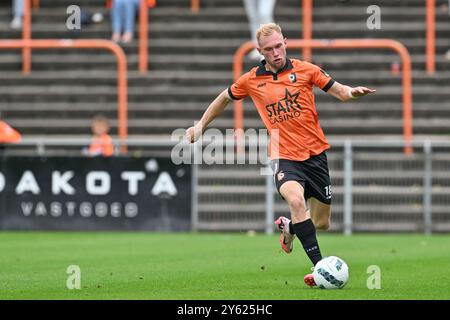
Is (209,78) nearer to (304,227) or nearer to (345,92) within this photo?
(345,92)

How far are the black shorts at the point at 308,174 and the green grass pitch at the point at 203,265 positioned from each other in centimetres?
85

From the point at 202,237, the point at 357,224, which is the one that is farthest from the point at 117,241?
the point at 357,224

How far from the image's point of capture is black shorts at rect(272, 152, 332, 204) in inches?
444

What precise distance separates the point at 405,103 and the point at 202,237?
4.46m

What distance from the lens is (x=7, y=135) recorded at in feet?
67.7

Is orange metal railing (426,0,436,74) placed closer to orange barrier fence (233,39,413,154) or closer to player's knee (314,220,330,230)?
orange barrier fence (233,39,413,154)

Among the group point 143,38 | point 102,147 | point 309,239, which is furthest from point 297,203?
point 143,38

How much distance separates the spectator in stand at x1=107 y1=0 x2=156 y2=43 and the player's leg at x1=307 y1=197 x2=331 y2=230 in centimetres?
1157

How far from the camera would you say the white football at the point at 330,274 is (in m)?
10.5

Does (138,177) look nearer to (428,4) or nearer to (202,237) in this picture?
(202,237)

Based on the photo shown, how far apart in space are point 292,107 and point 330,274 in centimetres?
178

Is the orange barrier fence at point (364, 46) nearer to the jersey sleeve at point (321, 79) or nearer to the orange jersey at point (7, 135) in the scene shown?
the orange jersey at point (7, 135)

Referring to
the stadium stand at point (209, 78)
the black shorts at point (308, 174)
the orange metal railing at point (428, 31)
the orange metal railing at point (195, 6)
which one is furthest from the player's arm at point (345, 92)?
the orange metal railing at point (195, 6)
